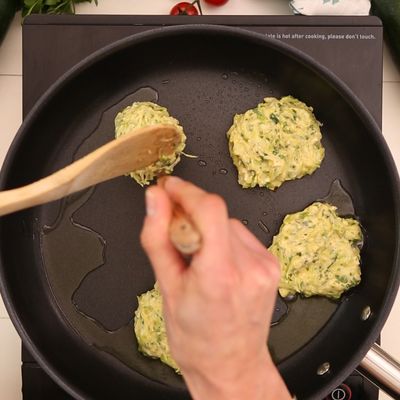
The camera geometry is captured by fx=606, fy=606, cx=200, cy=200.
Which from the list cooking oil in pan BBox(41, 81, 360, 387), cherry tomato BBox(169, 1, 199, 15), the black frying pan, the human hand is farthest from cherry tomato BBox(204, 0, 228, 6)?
→ the human hand

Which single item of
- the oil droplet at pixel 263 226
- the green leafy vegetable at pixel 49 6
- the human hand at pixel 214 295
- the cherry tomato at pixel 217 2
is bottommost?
the oil droplet at pixel 263 226

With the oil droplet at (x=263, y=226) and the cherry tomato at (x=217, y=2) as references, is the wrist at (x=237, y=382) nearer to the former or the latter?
the oil droplet at (x=263, y=226)

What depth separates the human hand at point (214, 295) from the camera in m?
0.49

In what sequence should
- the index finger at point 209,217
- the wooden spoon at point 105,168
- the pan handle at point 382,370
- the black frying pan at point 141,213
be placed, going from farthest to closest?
the black frying pan at point 141,213 < the pan handle at point 382,370 < the wooden spoon at point 105,168 < the index finger at point 209,217

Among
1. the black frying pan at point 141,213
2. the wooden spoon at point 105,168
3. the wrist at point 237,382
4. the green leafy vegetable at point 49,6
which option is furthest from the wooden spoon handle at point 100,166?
the green leafy vegetable at point 49,6

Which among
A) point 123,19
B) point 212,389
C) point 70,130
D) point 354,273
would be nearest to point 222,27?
point 123,19

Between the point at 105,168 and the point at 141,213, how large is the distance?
9.7 inches

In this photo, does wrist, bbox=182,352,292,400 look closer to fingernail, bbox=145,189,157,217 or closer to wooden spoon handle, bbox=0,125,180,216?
fingernail, bbox=145,189,157,217

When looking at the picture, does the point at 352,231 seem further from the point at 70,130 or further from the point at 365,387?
the point at 70,130

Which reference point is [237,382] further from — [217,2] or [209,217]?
[217,2]

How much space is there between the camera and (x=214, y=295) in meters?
0.49

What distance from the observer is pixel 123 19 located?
1.00 m

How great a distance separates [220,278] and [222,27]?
0.53 m

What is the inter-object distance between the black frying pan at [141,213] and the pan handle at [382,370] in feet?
0.26
